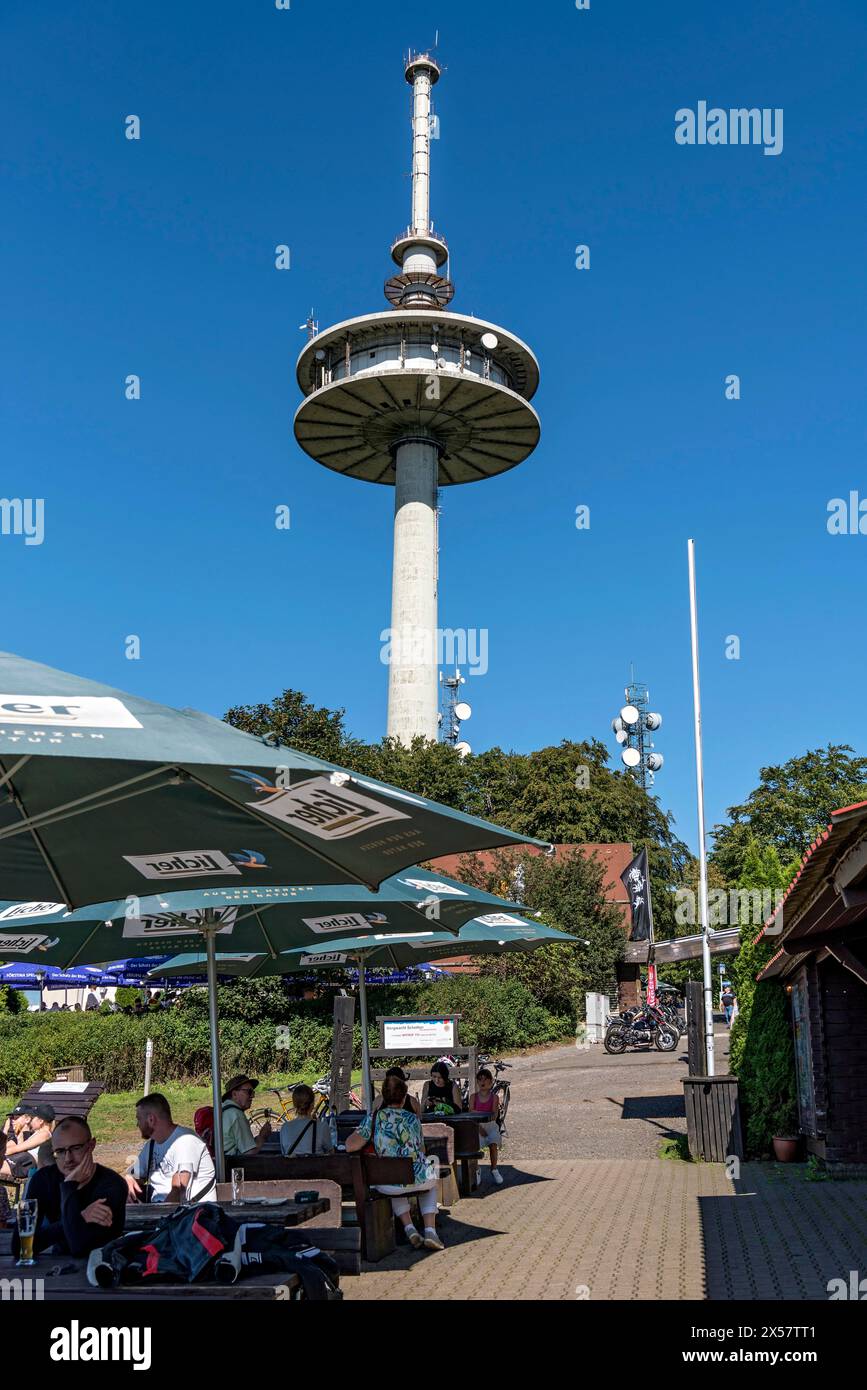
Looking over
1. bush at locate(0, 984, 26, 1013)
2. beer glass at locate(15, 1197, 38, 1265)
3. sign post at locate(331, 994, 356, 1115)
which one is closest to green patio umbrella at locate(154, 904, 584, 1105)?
sign post at locate(331, 994, 356, 1115)

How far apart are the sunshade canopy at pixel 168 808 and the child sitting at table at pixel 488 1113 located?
27.9 ft

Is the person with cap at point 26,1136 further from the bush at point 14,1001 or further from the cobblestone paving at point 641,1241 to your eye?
the bush at point 14,1001

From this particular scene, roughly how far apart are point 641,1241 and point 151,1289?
6136 millimetres

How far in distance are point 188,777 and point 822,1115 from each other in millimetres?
12214

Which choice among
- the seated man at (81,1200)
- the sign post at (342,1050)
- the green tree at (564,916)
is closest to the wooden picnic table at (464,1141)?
the sign post at (342,1050)

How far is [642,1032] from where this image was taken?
34312mm

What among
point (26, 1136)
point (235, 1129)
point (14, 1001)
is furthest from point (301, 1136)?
point (14, 1001)

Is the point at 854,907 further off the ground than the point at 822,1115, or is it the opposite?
the point at 854,907

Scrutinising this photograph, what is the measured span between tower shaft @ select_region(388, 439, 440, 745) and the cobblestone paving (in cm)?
4691

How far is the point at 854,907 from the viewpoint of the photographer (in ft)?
23.4

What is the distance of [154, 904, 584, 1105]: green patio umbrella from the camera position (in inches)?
494

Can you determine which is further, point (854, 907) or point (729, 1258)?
point (729, 1258)

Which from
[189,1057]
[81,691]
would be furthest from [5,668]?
[189,1057]
